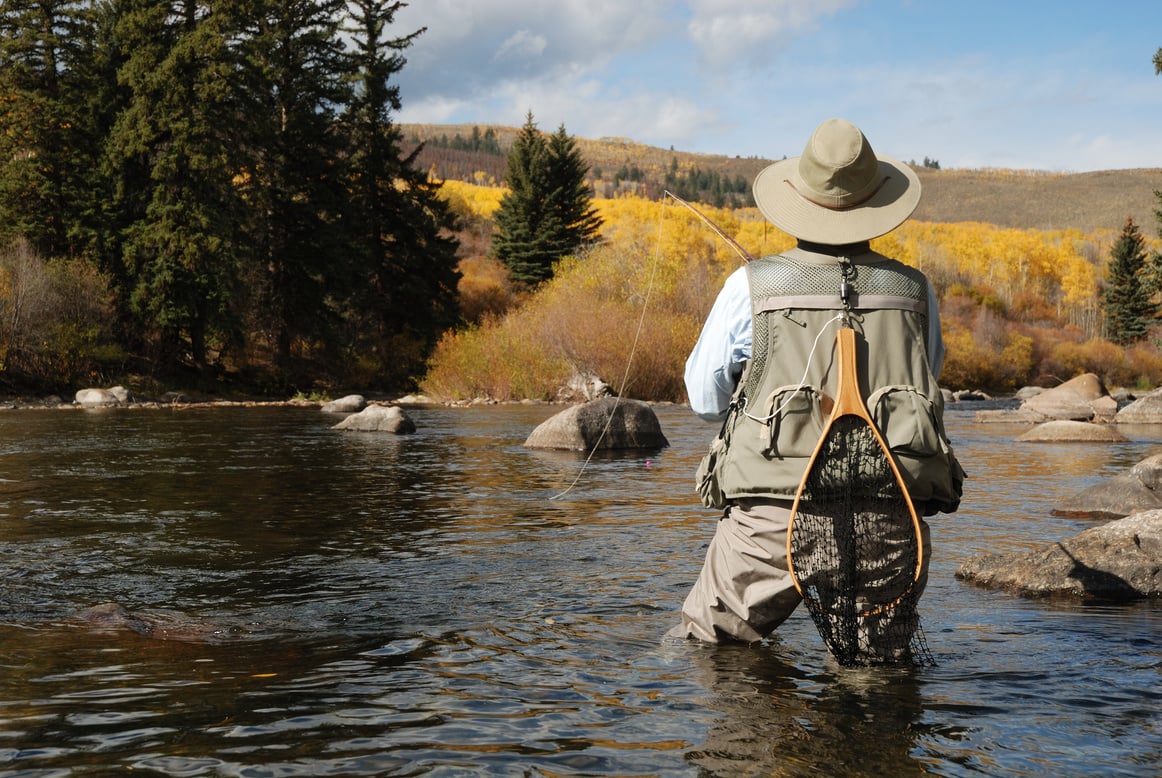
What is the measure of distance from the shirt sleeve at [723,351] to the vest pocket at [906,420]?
1.67ft

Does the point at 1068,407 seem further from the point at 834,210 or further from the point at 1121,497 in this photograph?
the point at 834,210

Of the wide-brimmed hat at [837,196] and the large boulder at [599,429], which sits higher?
Answer: the wide-brimmed hat at [837,196]

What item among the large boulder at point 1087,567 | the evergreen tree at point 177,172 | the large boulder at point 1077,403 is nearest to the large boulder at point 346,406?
the evergreen tree at point 177,172

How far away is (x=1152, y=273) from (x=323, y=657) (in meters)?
34.5

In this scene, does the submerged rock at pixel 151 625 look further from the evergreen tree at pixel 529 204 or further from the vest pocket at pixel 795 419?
the evergreen tree at pixel 529 204

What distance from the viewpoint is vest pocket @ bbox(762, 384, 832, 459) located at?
12.9 ft

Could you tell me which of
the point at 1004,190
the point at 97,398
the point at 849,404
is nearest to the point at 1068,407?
the point at 97,398

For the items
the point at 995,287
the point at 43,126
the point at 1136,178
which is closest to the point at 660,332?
the point at 43,126

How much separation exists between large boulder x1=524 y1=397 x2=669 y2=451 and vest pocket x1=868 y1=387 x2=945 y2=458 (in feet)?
43.6

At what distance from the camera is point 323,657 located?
16.7 feet

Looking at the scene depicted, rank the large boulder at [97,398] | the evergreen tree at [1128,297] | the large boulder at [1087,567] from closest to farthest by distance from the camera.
Result: the large boulder at [1087,567] < the large boulder at [97,398] < the evergreen tree at [1128,297]

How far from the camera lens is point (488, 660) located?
501 cm

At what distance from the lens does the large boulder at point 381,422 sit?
21125mm

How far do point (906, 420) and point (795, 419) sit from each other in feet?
1.23
